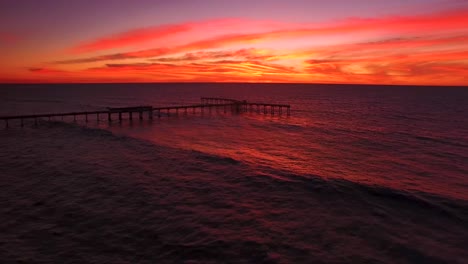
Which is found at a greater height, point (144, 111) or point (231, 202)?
point (144, 111)

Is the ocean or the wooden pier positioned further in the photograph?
the wooden pier

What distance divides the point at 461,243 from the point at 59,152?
35.2 m

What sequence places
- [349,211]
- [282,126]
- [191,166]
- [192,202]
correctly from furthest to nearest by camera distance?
[282,126]
[191,166]
[192,202]
[349,211]

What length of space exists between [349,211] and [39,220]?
1802 centimetres

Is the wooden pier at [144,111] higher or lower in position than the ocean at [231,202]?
higher

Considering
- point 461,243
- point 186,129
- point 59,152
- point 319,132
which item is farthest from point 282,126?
point 461,243

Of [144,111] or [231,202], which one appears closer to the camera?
[231,202]

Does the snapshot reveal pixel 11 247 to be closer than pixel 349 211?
Yes

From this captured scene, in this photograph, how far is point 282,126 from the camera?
53.9m

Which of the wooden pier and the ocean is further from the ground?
the wooden pier

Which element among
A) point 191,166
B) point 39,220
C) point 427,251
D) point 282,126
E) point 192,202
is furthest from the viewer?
point 282,126

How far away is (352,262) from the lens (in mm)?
12734

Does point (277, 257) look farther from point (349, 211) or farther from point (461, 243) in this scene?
point (461, 243)

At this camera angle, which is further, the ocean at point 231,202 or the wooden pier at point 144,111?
the wooden pier at point 144,111
